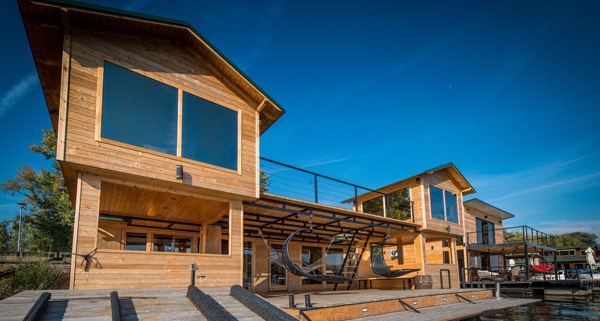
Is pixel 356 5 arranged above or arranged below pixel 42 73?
above

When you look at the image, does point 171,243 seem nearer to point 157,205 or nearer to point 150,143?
point 157,205

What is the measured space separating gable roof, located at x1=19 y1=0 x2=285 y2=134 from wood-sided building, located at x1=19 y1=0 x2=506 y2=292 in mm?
21

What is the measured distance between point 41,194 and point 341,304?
21.4 meters

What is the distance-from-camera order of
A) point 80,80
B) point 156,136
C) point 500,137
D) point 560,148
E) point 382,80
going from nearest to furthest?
point 80,80, point 156,136, point 382,80, point 500,137, point 560,148

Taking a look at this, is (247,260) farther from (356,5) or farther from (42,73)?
(356,5)

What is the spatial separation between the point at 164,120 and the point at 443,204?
1249 cm

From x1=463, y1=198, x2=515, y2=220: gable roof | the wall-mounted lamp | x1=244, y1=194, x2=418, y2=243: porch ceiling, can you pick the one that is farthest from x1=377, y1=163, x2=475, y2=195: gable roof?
the wall-mounted lamp

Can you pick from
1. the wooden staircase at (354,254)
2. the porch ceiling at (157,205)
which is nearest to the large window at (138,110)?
the porch ceiling at (157,205)

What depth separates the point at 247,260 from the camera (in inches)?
529

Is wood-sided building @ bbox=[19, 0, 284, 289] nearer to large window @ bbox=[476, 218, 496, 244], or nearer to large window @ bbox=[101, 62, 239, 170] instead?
large window @ bbox=[101, 62, 239, 170]

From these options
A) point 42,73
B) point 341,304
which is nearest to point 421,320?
point 341,304

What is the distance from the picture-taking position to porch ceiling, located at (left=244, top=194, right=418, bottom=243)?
980cm

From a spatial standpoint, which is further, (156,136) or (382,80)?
(382,80)

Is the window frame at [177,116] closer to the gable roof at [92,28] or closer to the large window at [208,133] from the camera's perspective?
the large window at [208,133]
